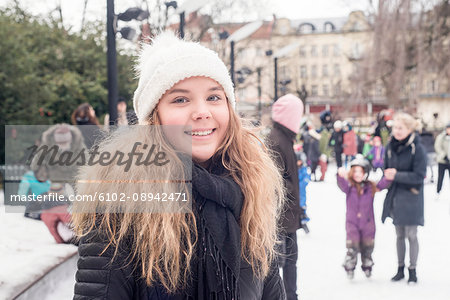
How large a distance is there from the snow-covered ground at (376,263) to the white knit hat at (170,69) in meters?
3.46

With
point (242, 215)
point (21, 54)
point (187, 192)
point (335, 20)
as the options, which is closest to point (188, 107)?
point (187, 192)

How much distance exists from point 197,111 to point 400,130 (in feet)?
13.0

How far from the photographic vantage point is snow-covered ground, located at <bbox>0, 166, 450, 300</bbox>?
4096 millimetres

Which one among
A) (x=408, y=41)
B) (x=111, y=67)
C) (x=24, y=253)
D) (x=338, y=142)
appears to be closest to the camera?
(x=24, y=253)

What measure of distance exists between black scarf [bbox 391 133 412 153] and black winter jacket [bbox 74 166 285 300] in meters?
3.87

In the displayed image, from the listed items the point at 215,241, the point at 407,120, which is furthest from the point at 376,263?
the point at 215,241

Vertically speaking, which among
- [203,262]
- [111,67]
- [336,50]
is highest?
[336,50]

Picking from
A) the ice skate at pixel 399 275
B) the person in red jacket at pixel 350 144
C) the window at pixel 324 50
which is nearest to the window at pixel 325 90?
the window at pixel 324 50

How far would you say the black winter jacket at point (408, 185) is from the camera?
16.2 feet

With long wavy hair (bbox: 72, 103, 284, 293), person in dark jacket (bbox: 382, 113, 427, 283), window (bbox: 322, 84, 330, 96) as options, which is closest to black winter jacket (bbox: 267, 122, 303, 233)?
person in dark jacket (bbox: 382, 113, 427, 283)

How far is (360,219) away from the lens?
16.9 ft

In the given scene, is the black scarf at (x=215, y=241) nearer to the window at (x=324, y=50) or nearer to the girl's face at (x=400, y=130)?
the girl's face at (x=400, y=130)

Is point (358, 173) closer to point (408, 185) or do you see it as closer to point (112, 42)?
point (408, 185)

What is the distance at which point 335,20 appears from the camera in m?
75.5
